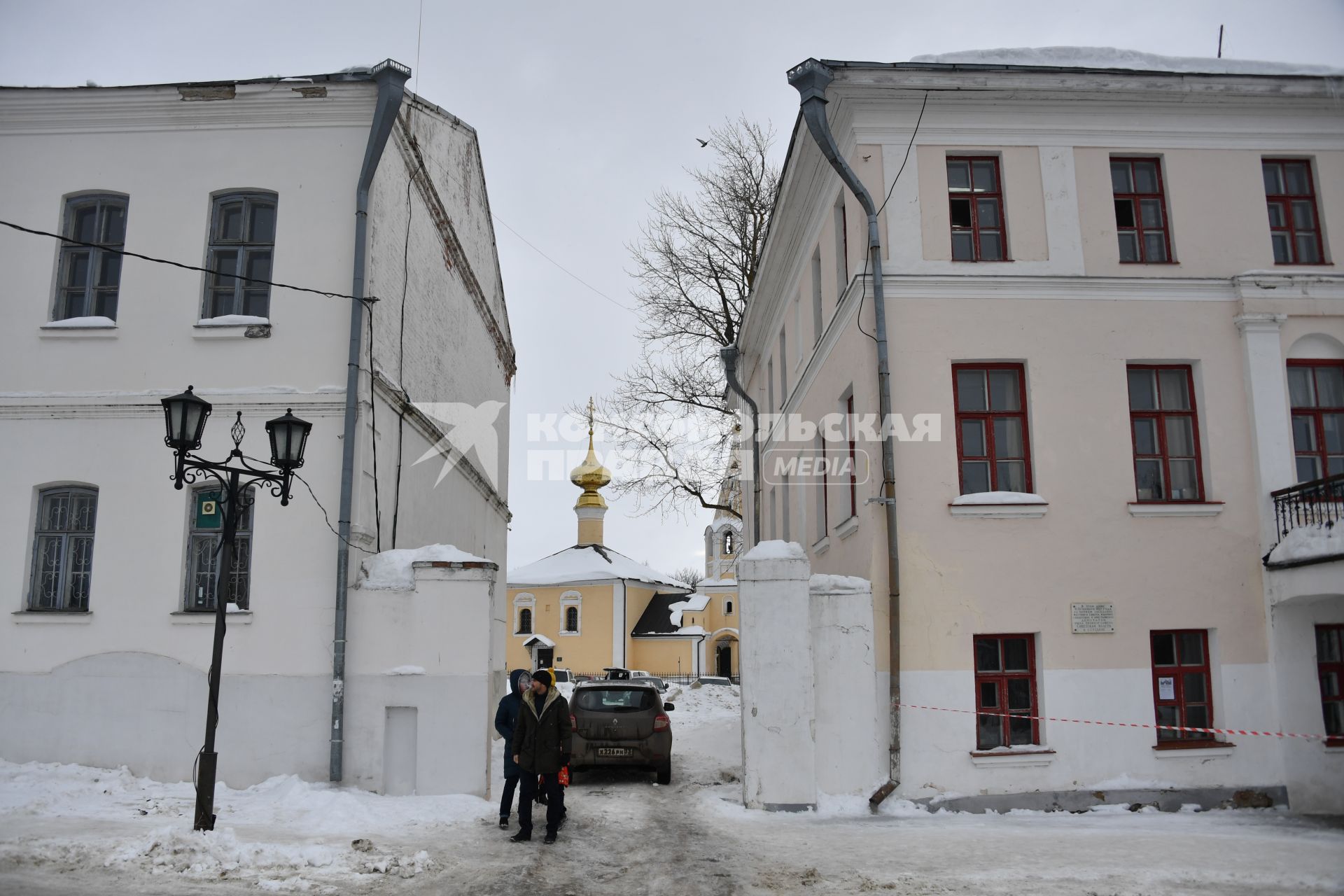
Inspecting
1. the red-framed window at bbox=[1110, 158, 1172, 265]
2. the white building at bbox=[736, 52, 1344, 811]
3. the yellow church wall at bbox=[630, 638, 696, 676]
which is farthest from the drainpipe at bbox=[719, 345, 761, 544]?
the yellow church wall at bbox=[630, 638, 696, 676]

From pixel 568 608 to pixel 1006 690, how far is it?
4474 centimetres

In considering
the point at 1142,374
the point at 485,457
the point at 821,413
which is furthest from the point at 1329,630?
the point at 485,457

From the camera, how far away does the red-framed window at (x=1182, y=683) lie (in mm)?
12406

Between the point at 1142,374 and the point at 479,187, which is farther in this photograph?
the point at 479,187

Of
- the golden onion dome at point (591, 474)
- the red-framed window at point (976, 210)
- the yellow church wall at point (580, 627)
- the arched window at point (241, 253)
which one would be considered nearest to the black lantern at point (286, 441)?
the arched window at point (241, 253)

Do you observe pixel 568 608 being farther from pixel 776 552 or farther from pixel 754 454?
pixel 776 552

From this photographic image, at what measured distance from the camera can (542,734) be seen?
9891 millimetres

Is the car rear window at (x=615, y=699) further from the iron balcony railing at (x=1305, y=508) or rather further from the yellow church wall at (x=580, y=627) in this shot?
the yellow church wall at (x=580, y=627)

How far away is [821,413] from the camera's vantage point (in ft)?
54.0

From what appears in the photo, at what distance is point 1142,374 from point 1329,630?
3834 millimetres

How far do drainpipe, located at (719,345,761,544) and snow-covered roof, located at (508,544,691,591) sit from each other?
3154 centimetres

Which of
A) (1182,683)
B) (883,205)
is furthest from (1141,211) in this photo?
(1182,683)

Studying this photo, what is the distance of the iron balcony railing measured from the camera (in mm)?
12133

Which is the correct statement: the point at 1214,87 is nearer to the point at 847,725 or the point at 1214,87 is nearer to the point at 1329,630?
the point at 1329,630
